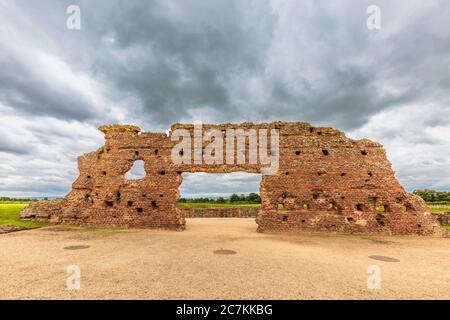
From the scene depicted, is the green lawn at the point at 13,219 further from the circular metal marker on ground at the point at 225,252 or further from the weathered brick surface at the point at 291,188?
the circular metal marker on ground at the point at 225,252

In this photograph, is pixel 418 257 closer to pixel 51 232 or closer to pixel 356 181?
pixel 356 181

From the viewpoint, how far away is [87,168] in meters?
18.0

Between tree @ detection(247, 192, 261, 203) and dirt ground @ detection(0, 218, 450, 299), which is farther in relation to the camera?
tree @ detection(247, 192, 261, 203)

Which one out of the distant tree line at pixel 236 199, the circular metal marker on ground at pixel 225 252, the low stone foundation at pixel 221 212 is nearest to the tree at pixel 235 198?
the distant tree line at pixel 236 199

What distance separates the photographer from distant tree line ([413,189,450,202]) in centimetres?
4279

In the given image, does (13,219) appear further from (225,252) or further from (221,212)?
(221,212)

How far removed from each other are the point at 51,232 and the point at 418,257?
18701mm

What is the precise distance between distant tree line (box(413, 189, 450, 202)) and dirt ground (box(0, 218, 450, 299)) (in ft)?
133

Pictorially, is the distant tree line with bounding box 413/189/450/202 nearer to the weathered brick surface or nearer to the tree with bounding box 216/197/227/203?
the tree with bounding box 216/197/227/203

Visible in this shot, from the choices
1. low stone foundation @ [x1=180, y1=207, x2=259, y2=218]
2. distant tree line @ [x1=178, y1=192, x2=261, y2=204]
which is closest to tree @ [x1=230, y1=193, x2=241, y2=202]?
distant tree line @ [x1=178, y1=192, x2=261, y2=204]

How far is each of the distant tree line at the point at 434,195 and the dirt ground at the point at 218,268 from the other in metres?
40.6

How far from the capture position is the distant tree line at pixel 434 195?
140ft

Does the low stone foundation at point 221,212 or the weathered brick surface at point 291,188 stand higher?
the weathered brick surface at point 291,188

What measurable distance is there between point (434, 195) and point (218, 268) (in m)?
53.6
